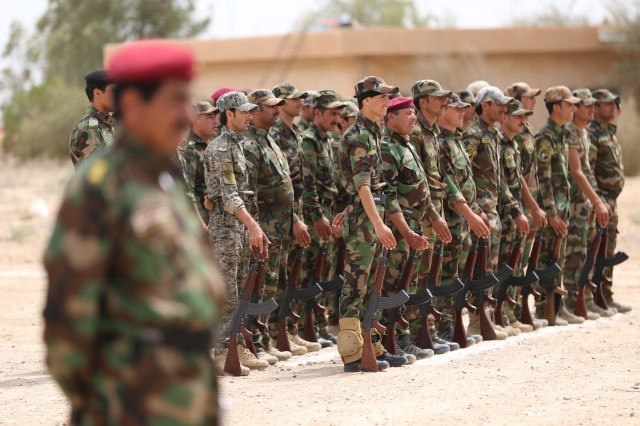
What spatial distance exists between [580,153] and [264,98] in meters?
3.71

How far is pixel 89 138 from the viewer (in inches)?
317

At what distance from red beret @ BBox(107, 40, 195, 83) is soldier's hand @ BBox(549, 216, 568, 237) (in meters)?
8.33

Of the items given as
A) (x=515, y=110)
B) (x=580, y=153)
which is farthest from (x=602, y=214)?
(x=515, y=110)

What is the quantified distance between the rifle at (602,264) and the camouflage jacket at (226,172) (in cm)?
468

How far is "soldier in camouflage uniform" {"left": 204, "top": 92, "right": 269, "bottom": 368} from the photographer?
895 centimetres

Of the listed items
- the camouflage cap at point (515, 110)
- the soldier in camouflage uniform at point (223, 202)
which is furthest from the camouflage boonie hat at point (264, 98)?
the camouflage cap at point (515, 110)

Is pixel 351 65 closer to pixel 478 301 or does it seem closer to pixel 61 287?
pixel 478 301

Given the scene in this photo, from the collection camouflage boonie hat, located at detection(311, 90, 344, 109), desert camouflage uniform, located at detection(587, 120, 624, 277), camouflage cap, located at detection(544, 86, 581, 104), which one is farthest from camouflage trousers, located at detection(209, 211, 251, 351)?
desert camouflage uniform, located at detection(587, 120, 624, 277)

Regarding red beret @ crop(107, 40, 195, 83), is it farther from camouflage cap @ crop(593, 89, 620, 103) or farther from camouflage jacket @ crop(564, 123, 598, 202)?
camouflage cap @ crop(593, 89, 620, 103)

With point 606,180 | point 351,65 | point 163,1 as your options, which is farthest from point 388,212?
point 163,1

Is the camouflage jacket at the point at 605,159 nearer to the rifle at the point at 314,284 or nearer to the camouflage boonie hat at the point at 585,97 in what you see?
the camouflage boonie hat at the point at 585,97

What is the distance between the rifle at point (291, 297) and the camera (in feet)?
32.7

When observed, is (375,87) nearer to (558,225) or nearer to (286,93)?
(286,93)

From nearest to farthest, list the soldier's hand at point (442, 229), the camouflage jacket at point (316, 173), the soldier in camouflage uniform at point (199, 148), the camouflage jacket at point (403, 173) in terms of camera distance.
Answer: the camouflage jacket at point (403, 173) → the soldier's hand at point (442, 229) → the soldier in camouflage uniform at point (199, 148) → the camouflage jacket at point (316, 173)
